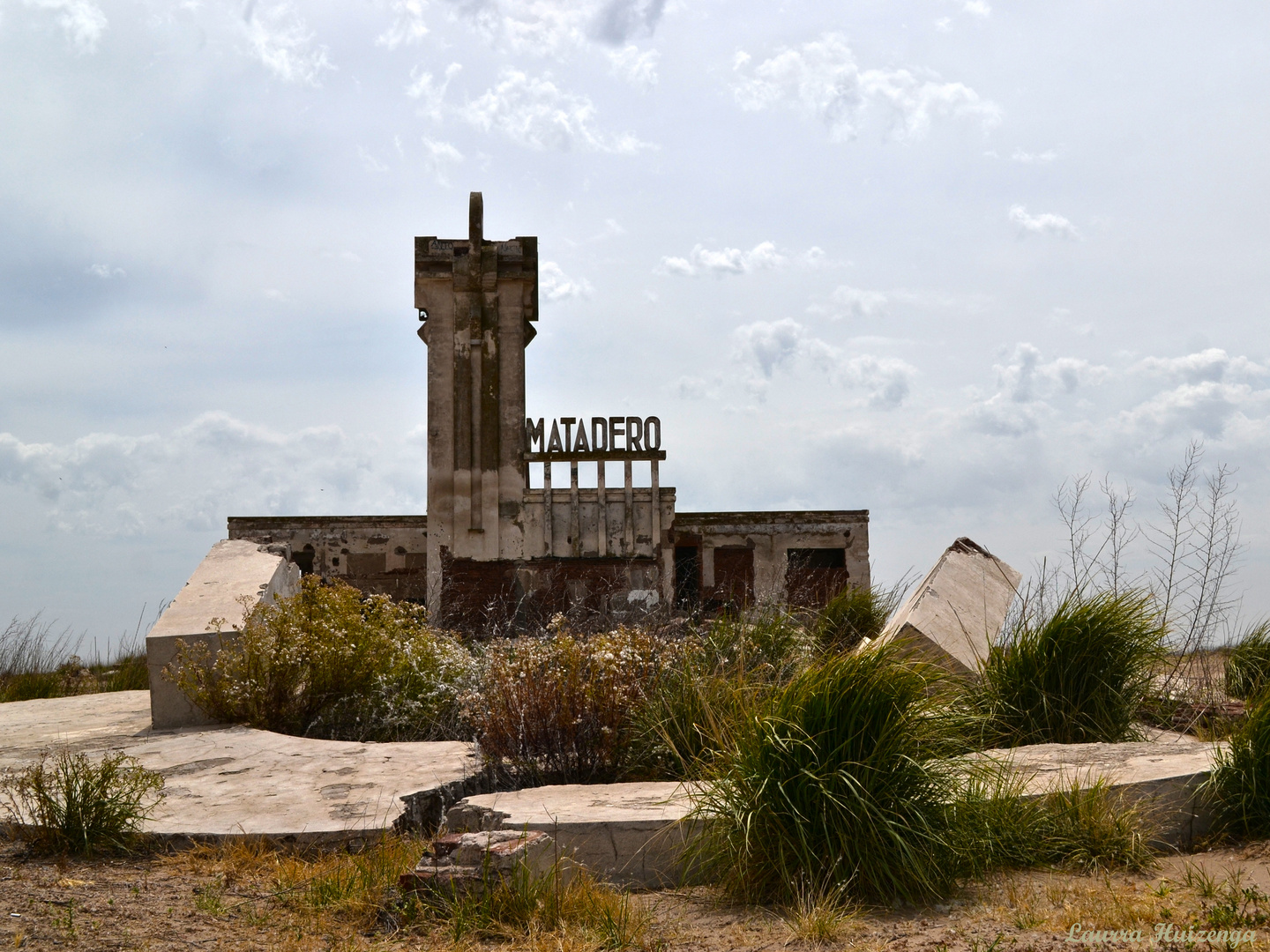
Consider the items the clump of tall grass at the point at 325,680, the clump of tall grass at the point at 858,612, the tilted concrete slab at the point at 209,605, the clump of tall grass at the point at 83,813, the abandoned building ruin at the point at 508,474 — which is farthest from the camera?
the abandoned building ruin at the point at 508,474

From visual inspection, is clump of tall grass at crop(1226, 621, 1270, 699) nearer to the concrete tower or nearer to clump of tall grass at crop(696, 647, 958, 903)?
clump of tall grass at crop(696, 647, 958, 903)

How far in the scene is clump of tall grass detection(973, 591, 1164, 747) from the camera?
601 cm

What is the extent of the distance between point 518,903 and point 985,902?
1727 millimetres

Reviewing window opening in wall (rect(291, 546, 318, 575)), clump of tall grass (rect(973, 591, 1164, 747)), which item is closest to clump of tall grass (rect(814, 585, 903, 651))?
clump of tall grass (rect(973, 591, 1164, 747))

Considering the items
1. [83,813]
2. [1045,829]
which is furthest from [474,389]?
[1045,829]

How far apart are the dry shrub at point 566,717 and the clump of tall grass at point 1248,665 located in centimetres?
492

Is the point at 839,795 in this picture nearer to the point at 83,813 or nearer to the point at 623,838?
the point at 623,838

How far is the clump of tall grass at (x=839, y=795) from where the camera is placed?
3.88 m

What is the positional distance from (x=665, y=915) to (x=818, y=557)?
1583 centimetres

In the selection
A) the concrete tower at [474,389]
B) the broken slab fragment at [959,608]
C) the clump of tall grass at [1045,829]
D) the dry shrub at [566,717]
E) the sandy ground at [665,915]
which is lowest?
the sandy ground at [665,915]

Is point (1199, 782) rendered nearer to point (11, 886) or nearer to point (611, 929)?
point (611, 929)

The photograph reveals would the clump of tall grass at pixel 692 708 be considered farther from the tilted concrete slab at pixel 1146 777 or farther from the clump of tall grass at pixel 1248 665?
the clump of tall grass at pixel 1248 665

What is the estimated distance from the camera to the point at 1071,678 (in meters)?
6.13

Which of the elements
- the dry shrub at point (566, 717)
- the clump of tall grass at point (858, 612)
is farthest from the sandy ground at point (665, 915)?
the clump of tall grass at point (858, 612)
